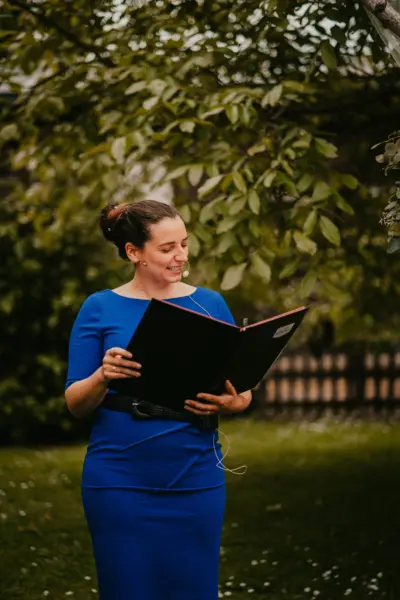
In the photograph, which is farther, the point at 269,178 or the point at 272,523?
the point at 272,523

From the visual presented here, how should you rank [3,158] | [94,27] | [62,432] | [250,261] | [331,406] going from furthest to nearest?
[331,406] < [62,432] < [3,158] < [94,27] < [250,261]

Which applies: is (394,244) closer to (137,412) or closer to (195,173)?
(137,412)

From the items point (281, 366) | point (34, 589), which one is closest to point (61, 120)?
point (34, 589)

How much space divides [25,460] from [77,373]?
9013mm

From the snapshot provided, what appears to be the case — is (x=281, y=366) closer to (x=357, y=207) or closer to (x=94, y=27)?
(x=357, y=207)

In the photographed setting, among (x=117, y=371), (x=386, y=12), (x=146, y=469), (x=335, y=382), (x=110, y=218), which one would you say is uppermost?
(x=386, y=12)

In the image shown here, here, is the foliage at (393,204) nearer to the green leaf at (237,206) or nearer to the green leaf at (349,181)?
the green leaf at (237,206)

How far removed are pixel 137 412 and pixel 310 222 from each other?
319 centimetres

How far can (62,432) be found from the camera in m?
14.1

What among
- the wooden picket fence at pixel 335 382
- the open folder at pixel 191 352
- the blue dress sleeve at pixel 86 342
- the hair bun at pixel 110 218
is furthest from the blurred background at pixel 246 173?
the wooden picket fence at pixel 335 382

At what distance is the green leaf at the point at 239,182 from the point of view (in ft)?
22.1

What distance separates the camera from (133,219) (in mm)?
4020

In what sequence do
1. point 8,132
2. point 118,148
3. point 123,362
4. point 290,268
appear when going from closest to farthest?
point 123,362, point 118,148, point 290,268, point 8,132

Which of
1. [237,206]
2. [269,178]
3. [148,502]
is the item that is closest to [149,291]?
[148,502]
